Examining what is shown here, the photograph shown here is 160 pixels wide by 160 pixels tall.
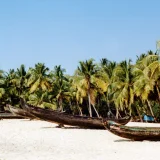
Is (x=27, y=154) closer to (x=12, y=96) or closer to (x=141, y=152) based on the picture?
(x=141, y=152)

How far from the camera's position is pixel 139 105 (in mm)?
50219

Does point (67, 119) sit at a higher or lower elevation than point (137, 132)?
higher

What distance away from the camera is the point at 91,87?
4325cm

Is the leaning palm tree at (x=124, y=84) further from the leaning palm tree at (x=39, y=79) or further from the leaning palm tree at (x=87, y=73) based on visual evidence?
the leaning palm tree at (x=39, y=79)

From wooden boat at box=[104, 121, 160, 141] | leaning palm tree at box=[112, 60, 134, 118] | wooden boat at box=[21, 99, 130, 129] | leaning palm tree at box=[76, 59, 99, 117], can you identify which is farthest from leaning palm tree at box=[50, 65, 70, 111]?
wooden boat at box=[104, 121, 160, 141]

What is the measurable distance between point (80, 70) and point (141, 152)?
2959cm

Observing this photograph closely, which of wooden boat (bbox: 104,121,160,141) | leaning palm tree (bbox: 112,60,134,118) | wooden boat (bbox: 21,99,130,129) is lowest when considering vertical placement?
wooden boat (bbox: 104,121,160,141)

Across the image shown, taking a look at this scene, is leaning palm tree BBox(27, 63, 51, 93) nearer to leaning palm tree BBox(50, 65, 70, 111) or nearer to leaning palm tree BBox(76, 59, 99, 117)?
leaning palm tree BBox(50, 65, 70, 111)

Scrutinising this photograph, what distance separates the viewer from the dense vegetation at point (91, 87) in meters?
36.1

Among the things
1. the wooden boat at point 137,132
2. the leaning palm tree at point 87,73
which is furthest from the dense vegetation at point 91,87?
the wooden boat at point 137,132

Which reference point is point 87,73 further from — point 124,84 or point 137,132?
point 137,132

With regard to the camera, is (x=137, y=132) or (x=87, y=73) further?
(x=87, y=73)

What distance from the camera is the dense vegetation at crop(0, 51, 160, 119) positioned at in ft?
118

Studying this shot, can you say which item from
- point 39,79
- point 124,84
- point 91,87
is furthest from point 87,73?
point 39,79
